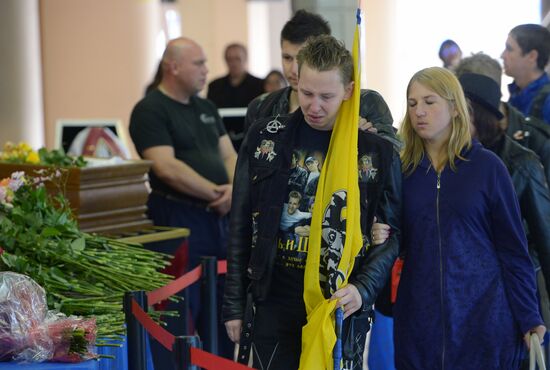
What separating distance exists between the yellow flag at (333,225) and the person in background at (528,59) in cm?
255

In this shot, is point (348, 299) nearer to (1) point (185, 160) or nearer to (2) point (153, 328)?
(2) point (153, 328)

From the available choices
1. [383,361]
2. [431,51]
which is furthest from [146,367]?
[431,51]

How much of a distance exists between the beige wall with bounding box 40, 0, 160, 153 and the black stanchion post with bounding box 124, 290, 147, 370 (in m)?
7.56

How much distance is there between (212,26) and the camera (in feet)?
60.2

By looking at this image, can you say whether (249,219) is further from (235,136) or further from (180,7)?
(180,7)

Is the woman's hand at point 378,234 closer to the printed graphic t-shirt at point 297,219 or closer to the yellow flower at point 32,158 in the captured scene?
the printed graphic t-shirt at point 297,219

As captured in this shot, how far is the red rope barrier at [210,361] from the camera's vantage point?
3.15 m

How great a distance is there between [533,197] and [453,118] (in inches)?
21.4

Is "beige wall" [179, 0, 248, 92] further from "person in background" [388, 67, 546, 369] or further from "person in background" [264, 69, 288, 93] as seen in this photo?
"person in background" [388, 67, 546, 369]

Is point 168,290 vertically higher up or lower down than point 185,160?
lower down

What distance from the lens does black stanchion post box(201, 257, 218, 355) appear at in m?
4.77

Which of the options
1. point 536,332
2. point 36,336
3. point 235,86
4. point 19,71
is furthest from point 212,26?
point 36,336

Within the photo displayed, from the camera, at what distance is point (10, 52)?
10.4m

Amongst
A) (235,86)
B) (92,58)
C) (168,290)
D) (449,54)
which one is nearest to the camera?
(168,290)
